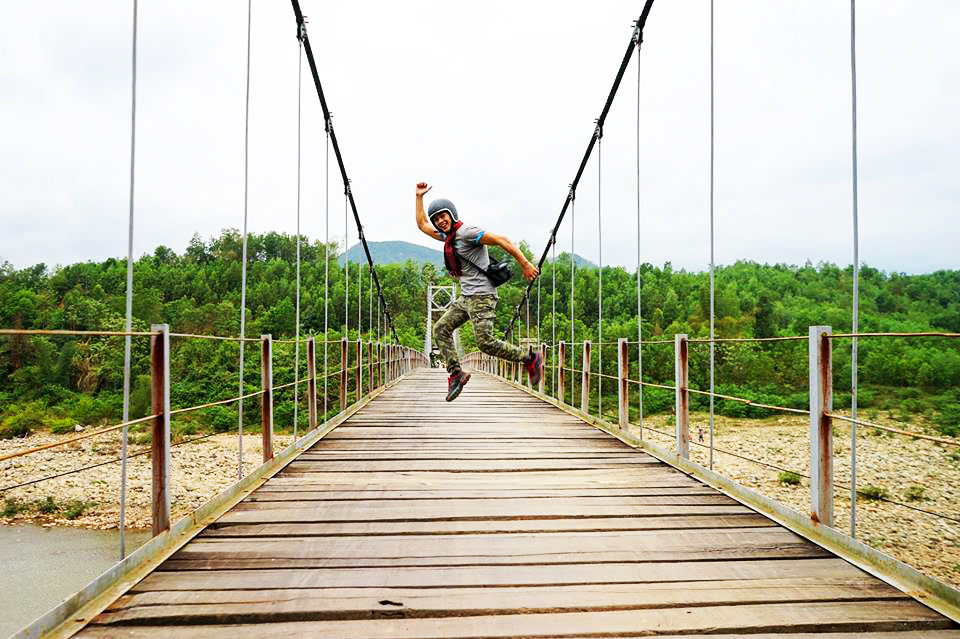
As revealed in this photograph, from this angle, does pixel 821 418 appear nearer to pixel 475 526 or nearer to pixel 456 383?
pixel 475 526

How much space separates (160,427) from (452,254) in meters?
1.90

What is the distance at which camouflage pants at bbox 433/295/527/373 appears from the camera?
364 cm

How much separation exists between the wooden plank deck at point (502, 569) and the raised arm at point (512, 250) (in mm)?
1045

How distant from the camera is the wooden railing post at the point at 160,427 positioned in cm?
182

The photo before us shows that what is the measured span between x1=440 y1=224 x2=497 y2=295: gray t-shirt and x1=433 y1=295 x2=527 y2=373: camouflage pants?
5 cm

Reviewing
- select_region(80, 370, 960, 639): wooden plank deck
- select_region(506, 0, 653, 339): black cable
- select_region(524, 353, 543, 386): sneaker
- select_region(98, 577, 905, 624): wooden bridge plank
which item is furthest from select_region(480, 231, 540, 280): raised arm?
select_region(506, 0, 653, 339): black cable

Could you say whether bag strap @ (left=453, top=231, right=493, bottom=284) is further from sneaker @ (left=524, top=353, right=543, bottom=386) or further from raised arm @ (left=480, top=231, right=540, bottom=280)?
sneaker @ (left=524, top=353, right=543, bottom=386)

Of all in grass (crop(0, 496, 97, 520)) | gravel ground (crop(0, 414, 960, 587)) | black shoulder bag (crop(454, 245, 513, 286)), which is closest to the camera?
black shoulder bag (crop(454, 245, 513, 286))

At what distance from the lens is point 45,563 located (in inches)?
606

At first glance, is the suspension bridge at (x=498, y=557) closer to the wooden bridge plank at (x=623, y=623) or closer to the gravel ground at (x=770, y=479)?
the wooden bridge plank at (x=623, y=623)

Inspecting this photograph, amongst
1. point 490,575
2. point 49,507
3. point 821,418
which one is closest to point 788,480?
Answer: point 821,418

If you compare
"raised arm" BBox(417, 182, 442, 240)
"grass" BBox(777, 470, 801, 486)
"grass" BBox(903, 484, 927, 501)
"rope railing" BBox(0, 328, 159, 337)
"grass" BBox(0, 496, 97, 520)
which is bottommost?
"grass" BBox(0, 496, 97, 520)

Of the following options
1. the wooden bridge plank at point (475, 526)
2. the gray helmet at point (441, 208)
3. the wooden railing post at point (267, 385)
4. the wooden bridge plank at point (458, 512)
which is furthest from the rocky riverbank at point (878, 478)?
the wooden railing post at point (267, 385)

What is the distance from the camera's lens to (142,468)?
23891mm
